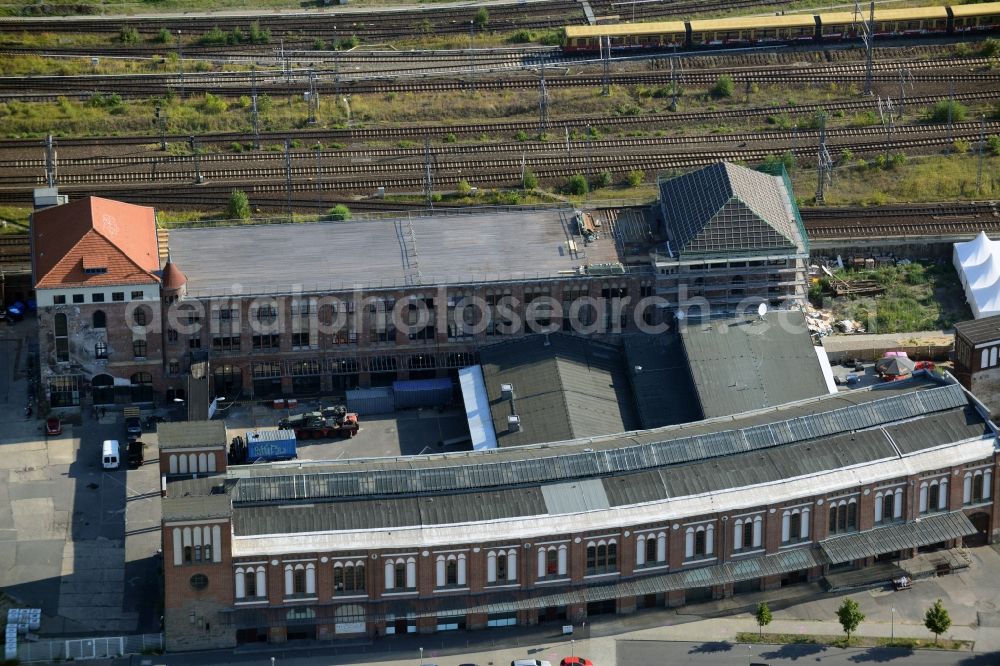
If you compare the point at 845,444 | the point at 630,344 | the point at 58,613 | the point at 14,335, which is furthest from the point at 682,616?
the point at 14,335

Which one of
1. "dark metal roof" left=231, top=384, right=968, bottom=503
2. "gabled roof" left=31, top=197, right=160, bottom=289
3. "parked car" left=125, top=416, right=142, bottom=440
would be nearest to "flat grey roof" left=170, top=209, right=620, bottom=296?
"gabled roof" left=31, top=197, right=160, bottom=289

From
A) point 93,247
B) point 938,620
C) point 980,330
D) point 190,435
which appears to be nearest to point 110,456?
point 190,435

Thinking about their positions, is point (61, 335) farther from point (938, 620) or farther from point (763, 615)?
point (938, 620)

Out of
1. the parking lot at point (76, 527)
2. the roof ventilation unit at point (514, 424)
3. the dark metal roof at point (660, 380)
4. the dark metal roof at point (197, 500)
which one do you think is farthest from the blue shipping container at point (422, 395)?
the dark metal roof at point (197, 500)

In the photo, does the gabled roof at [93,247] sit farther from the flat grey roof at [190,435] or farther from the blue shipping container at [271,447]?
the flat grey roof at [190,435]

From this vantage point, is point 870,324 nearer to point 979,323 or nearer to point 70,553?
point 979,323

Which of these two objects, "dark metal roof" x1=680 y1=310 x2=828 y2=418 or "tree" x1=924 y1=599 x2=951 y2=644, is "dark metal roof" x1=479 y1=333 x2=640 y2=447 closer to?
"dark metal roof" x1=680 y1=310 x2=828 y2=418
